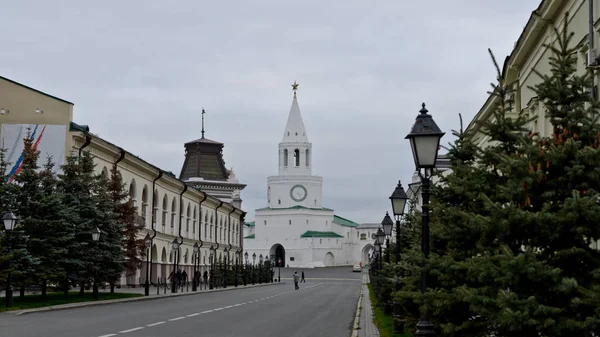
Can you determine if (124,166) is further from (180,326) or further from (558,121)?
(558,121)

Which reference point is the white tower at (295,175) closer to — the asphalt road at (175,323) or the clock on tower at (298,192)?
the clock on tower at (298,192)

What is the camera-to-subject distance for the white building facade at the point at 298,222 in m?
160

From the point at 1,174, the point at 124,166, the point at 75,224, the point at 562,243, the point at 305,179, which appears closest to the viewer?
the point at 562,243

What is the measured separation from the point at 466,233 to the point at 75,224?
26257mm

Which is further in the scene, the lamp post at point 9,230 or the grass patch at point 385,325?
the lamp post at point 9,230

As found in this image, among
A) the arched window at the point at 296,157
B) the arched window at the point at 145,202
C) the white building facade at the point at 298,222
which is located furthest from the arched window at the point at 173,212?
the arched window at the point at 296,157

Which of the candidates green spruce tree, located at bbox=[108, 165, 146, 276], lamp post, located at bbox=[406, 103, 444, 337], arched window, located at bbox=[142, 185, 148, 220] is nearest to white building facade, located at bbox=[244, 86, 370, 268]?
arched window, located at bbox=[142, 185, 148, 220]

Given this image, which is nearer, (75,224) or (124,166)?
(75,224)

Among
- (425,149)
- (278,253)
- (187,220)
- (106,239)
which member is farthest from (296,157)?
(425,149)

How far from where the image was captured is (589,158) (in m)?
8.66

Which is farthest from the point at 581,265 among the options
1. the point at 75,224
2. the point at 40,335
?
the point at 75,224

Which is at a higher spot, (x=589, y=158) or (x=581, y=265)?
(x=589, y=158)

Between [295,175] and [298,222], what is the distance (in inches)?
447

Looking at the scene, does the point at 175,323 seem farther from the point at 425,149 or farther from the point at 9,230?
the point at 425,149
